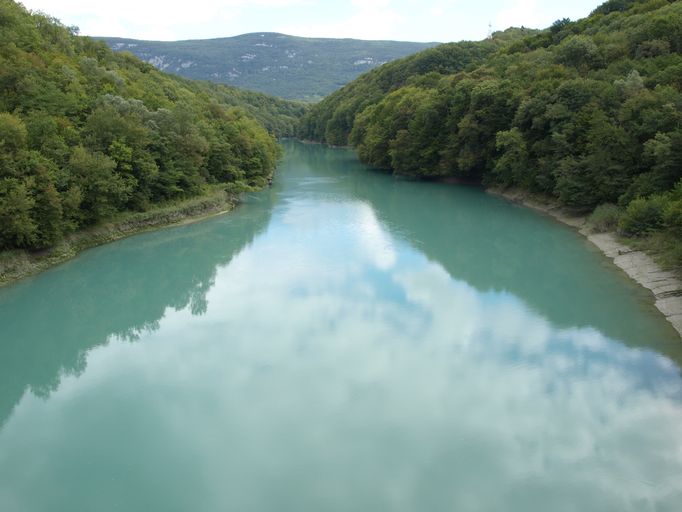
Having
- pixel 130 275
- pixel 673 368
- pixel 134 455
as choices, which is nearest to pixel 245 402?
pixel 134 455

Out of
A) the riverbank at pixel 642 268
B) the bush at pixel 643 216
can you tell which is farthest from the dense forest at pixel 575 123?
the riverbank at pixel 642 268

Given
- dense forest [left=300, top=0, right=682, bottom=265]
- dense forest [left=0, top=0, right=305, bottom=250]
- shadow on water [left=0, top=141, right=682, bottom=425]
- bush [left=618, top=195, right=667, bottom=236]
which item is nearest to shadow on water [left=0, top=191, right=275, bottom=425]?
shadow on water [left=0, top=141, right=682, bottom=425]

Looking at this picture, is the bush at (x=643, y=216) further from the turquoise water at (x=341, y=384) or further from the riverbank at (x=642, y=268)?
the turquoise water at (x=341, y=384)

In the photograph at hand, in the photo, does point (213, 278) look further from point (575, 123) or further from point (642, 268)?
point (575, 123)

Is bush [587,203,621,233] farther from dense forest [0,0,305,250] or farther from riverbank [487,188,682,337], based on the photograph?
dense forest [0,0,305,250]

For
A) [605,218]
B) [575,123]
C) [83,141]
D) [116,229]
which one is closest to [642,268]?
[605,218]

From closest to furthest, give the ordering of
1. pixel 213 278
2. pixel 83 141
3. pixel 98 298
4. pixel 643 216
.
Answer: pixel 98 298 → pixel 643 216 → pixel 213 278 → pixel 83 141

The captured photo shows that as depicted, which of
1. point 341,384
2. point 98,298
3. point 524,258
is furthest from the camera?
point 524,258
